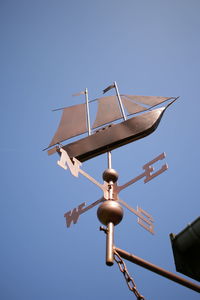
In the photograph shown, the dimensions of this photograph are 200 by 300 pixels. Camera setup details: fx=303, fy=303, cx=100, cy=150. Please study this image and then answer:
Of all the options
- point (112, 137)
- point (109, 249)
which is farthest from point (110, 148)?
point (109, 249)

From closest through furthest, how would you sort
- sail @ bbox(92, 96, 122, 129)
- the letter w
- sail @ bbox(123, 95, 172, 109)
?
1. the letter w
2. sail @ bbox(123, 95, 172, 109)
3. sail @ bbox(92, 96, 122, 129)

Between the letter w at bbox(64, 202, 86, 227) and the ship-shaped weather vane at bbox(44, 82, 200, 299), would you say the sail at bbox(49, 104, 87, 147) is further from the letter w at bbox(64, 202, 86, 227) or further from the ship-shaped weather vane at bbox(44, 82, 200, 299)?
the letter w at bbox(64, 202, 86, 227)

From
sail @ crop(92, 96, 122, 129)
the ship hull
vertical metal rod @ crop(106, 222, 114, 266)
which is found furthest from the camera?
sail @ crop(92, 96, 122, 129)

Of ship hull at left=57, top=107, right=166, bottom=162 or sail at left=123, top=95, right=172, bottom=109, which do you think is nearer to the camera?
ship hull at left=57, top=107, right=166, bottom=162

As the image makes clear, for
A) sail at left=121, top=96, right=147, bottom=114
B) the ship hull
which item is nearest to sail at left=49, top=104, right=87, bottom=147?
sail at left=121, top=96, right=147, bottom=114

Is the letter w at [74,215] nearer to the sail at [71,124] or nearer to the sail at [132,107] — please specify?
the sail at [71,124]

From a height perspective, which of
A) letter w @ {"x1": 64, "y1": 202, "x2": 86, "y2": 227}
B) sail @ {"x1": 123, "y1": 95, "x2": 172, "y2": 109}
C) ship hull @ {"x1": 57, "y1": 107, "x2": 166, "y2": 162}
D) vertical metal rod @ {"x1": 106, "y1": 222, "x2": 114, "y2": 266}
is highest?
sail @ {"x1": 123, "y1": 95, "x2": 172, "y2": 109}

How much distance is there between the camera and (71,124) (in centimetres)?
450

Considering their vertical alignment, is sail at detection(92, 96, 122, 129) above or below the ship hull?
above

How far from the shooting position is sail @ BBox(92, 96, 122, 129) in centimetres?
466

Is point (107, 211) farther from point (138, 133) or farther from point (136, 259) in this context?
point (138, 133)

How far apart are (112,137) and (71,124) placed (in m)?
1.70

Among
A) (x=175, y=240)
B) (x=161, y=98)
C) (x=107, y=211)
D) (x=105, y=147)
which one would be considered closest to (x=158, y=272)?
(x=175, y=240)

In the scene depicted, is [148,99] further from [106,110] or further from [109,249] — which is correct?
[109,249]
